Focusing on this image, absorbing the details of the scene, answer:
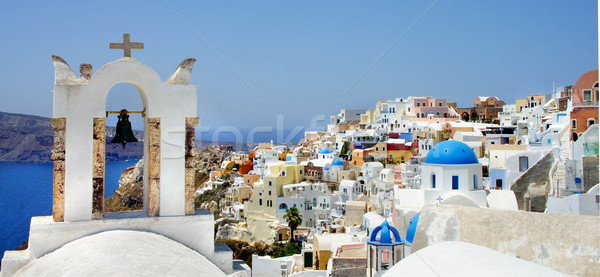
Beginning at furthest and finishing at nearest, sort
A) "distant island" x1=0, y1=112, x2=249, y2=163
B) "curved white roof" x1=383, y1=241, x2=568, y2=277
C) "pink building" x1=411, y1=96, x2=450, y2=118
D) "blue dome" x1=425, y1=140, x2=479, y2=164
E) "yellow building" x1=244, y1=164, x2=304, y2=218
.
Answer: "pink building" x1=411, y1=96, x2=450, y2=118 → "distant island" x1=0, y1=112, x2=249, y2=163 → "yellow building" x1=244, y1=164, x2=304, y2=218 → "blue dome" x1=425, y1=140, x2=479, y2=164 → "curved white roof" x1=383, y1=241, x2=568, y2=277

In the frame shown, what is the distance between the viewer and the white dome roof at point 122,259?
13.5ft

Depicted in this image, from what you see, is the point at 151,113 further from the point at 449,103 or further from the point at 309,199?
the point at 449,103

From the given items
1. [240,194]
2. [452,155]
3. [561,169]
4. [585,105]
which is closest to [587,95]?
[585,105]

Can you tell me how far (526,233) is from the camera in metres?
4.37

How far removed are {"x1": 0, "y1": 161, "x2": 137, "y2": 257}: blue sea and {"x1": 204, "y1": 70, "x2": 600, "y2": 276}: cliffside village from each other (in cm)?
1048

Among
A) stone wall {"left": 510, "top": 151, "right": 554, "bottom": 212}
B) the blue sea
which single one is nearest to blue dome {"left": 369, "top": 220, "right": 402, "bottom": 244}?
stone wall {"left": 510, "top": 151, "right": 554, "bottom": 212}

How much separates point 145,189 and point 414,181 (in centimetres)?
2402

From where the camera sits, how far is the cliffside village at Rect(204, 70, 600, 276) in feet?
49.4

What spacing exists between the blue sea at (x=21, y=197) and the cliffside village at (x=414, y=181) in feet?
34.4

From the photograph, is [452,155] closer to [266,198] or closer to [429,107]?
[266,198]

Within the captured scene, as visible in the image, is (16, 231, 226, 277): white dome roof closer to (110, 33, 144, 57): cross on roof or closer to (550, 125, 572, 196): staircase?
(110, 33, 144, 57): cross on roof

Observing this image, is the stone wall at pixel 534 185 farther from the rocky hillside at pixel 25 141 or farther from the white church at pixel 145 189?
the rocky hillside at pixel 25 141

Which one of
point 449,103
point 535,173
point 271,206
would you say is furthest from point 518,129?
point 449,103

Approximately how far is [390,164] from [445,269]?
36277 millimetres
